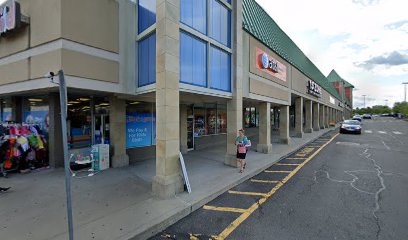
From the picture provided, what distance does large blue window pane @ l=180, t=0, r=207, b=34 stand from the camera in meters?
7.00

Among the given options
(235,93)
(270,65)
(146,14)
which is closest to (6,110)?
(146,14)

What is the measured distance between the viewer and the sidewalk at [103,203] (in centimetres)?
425

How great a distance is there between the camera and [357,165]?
9.65m

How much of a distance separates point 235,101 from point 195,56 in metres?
2.96

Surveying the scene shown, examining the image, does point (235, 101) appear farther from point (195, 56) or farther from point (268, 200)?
point (268, 200)

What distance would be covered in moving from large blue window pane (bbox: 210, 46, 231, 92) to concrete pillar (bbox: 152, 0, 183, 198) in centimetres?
237

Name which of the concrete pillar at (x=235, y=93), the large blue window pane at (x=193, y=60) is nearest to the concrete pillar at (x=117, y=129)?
the large blue window pane at (x=193, y=60)

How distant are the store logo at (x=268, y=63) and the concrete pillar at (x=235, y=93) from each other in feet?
8.85

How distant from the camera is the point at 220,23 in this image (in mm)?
9008

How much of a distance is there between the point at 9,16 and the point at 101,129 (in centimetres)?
524

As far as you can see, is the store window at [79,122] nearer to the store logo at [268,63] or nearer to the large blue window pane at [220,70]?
the large blue window pane at [220,70]

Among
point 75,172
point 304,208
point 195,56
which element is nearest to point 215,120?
point 195,56

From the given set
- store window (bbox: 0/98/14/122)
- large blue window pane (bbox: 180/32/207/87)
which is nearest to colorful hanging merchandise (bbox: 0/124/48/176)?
store window (bbox: 0/98/14/122)

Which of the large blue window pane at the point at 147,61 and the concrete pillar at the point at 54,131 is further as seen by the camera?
the concrete pillar at the point at 54,131
